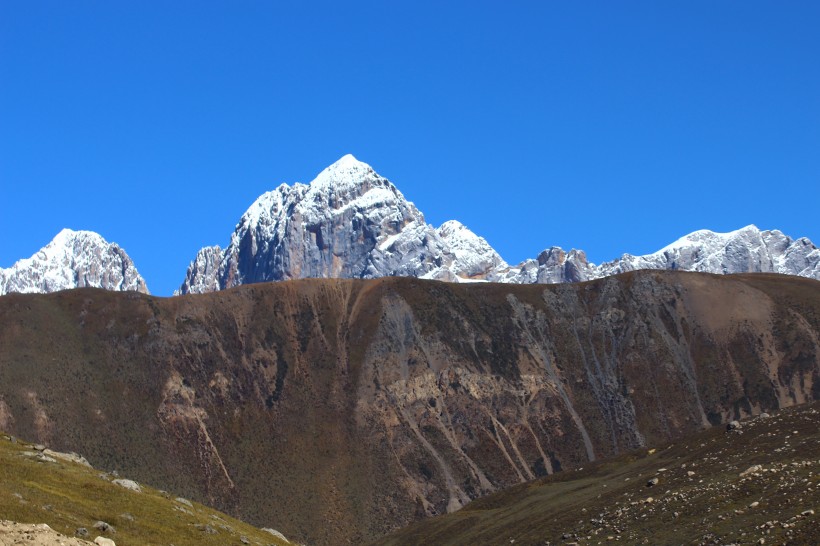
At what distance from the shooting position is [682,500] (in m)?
114

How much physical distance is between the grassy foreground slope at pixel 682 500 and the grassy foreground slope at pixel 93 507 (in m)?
37.5

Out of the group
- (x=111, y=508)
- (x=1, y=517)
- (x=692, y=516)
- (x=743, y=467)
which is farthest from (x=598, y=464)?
(x=1, y=517)

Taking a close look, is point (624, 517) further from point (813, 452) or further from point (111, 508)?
point (111, 508)

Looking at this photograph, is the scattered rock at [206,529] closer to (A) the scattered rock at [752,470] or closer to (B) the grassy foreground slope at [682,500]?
(B) the grassy foreground slope at [682,500]

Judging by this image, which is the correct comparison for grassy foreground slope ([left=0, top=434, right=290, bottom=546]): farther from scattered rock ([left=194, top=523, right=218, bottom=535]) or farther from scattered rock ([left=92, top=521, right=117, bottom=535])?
scattered rock ([left=92, top=521, right=117, bottom=535])

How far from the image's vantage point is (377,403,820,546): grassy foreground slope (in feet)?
315

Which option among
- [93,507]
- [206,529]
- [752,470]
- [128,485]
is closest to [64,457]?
[128,485]

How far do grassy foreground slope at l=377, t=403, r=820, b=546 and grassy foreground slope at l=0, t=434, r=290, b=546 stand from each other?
37463 mm

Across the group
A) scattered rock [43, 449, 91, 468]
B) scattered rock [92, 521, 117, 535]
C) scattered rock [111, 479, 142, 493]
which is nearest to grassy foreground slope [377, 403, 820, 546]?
scattered rock [111, 479, 142, 493]

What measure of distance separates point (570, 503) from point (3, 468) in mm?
82296

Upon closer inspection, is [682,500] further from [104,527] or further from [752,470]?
[104,527]

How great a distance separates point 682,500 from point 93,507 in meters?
59.1

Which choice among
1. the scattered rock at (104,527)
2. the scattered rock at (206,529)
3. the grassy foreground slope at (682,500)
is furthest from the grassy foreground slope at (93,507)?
the grassy foreground slope at (682,500)

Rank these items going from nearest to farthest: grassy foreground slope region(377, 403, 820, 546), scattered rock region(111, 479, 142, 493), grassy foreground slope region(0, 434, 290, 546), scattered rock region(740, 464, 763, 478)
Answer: grassy foreground slope region(0, 434, 290, 546), grassy foreground slope region(377, 403, 820, 546), scattered rock region(111, 479, 142, 493), scattered rock region(740, 464, 763, 478)
